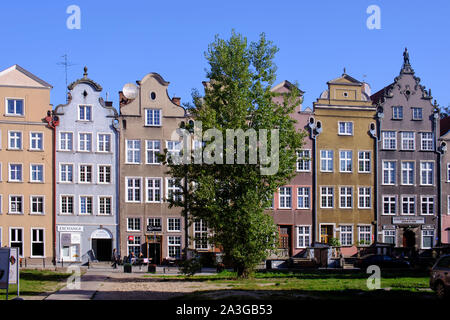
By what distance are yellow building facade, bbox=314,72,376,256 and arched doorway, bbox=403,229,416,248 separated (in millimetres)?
3229

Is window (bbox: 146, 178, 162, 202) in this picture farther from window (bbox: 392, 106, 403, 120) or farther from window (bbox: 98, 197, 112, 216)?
window (bbox: 392, 106, 403, 120)

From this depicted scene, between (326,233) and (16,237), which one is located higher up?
(16,237)

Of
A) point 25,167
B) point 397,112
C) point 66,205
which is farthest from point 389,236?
point 25,167

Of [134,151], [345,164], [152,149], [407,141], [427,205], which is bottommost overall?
[427,205]

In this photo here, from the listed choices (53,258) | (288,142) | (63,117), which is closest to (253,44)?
(288,142)

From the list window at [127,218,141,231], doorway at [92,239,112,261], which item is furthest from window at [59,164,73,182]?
window at [127,218,141,231]

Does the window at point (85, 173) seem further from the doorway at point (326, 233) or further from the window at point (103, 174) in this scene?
the doorway at point (326, 233)

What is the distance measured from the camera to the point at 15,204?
5169 cm

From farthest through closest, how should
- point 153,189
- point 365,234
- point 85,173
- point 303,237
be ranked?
point 365,234 → point 303,237 → point 153,189 → point 85,173

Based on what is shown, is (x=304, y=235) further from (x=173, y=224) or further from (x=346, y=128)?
(x=173, y=224)

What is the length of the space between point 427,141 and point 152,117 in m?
25.1

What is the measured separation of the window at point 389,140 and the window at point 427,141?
104 inches

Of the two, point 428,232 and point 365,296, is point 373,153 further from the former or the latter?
point 365,296
